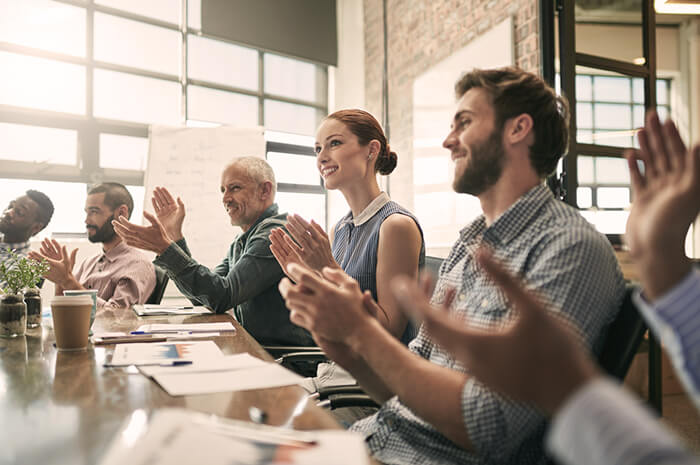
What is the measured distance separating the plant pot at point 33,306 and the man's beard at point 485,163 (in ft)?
4.39

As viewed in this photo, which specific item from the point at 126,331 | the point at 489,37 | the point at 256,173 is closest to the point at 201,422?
the point at 126,331

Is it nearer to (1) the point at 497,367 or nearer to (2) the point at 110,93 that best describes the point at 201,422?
(1) the point at 497,367

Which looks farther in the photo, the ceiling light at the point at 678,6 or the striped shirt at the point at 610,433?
the ceiling light at the point at 678,6

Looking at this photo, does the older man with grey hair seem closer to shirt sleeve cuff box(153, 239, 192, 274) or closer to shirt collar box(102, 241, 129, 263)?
shirt sleeve cuff box(153, 239, 192, 274)

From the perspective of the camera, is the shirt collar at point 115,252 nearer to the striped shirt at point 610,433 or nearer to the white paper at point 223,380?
the white paper at point 223,380

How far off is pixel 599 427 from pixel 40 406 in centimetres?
80

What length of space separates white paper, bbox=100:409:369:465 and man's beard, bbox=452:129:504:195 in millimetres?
706

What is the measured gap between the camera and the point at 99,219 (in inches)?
112

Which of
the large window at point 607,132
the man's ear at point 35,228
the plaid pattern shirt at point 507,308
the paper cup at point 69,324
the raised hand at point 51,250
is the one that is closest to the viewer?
the plaid pattern shirt at point 507,308

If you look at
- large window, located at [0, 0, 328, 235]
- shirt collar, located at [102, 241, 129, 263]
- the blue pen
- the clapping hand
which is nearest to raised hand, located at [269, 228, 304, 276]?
the clapping hand

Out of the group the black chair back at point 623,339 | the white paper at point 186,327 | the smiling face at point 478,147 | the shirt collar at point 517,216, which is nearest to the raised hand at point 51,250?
the white paper at point 186,327

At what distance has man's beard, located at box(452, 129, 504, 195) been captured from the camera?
1.14m

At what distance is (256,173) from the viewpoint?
2430mm

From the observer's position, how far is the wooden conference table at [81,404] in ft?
2.07
